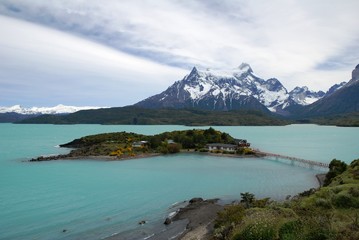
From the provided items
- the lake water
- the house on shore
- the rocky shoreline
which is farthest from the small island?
the rocky shoreline

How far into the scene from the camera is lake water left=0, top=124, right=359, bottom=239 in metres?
38.6

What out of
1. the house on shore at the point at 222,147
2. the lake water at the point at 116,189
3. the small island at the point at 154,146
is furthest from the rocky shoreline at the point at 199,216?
the house on shore at the point at 222,147

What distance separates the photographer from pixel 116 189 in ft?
200

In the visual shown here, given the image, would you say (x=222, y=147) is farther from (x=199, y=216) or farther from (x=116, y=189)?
(x=199, y=216)

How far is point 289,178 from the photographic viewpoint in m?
70.7

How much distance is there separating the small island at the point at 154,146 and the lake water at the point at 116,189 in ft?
35.8

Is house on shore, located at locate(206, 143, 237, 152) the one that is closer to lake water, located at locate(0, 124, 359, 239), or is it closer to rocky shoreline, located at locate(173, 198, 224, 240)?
lake water, located at locate(0, 124, 359, 239)

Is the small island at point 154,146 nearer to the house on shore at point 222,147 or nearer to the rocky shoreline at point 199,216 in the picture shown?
the house on shore at point 222,147

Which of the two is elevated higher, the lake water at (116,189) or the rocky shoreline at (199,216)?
the rocky shoreline at (199,216)

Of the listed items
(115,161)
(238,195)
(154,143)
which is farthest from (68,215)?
(154,143)

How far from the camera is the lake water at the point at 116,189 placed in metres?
38.6

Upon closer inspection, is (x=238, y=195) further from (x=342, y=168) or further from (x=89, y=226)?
(x=89, y=226)

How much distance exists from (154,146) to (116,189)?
210 feet

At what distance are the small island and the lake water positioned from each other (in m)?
10.9
